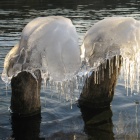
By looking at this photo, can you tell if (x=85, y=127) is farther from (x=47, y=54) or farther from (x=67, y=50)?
(x=47, y=54)

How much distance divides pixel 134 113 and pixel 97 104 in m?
1.29

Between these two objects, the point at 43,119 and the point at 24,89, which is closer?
the point at 24,89

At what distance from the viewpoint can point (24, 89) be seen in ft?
32.8

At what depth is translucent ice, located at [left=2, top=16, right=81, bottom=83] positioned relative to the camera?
9047 millimetres

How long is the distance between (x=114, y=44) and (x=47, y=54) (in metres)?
1.95

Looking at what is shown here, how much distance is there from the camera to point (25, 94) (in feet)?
33.2

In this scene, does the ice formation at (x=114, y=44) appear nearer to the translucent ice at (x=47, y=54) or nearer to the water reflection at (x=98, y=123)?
the translucent ice at (x=47, y=54)

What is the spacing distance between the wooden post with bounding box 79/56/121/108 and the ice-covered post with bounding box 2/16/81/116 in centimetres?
146

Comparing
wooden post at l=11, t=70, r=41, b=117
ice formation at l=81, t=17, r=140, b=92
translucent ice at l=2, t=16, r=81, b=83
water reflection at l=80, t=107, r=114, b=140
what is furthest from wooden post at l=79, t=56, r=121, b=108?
wooden post at l=11, t=70, r=41, b=117

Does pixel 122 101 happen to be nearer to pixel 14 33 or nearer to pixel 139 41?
pixel 139 41

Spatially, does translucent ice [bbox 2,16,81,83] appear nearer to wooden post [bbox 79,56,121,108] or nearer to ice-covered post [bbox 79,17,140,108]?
ice-covered post [bbox 79,17,140,108]

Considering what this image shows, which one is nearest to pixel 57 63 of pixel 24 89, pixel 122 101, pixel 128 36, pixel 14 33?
pixel 24 89

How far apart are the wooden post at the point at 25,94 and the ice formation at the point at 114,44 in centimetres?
163

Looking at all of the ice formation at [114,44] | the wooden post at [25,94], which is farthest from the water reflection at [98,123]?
the ice formation at [114,44]
